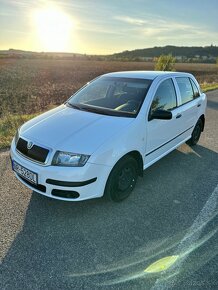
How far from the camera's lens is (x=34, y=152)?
3258 millimetres

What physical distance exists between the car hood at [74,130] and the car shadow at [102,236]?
911 mm

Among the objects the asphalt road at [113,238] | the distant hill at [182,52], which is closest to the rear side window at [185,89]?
the asphalt road at [113,238]

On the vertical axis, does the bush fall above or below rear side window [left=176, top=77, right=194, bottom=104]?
above

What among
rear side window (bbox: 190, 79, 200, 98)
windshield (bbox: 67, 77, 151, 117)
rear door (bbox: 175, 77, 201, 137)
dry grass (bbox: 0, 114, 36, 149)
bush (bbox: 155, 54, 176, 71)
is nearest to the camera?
windshield (bbox: 67, 77, 151, 117)

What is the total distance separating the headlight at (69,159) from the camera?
3.06 metres

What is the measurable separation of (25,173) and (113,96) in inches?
75.9

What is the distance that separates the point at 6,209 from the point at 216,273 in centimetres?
258

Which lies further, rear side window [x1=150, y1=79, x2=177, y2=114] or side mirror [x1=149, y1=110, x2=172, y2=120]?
rear side window [x1=150, y1=79, x2=177, y2=114]

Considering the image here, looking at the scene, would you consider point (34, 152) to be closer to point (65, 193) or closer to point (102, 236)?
point (65, 193)

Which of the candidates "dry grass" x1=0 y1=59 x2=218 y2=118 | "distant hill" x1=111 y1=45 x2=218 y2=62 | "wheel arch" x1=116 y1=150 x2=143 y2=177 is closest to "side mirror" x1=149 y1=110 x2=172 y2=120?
"wheel arch" x1=116 y1=150 x2=143 y2=177

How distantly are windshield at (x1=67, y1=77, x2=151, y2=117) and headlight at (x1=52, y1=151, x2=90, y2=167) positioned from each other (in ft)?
3.31

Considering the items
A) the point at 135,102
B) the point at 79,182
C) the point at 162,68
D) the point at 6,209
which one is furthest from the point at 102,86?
the point at 162,68

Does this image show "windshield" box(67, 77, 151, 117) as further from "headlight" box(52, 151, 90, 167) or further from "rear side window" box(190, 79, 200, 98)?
"rear side window" box(190, 79, 200, 98)

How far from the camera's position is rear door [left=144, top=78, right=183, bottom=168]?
3961mm
